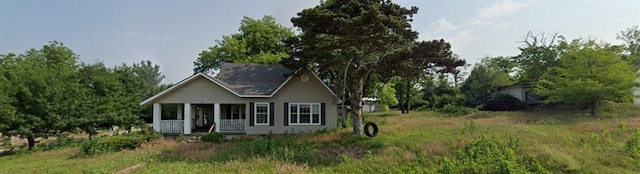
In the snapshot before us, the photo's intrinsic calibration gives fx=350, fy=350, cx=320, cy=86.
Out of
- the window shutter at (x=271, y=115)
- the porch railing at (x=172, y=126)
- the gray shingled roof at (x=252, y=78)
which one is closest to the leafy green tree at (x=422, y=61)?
the gray shingled roof at (x=252, y=78)

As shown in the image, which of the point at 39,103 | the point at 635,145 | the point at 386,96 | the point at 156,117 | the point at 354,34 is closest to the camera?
the point at 635,145

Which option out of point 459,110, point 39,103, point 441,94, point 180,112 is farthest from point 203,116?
point 441,94

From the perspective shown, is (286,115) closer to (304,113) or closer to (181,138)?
(304,113)

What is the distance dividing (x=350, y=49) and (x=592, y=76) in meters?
18.7

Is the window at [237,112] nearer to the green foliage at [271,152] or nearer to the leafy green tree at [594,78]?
the green foliage at [271,152]

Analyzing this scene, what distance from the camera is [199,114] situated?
2320 centimetres

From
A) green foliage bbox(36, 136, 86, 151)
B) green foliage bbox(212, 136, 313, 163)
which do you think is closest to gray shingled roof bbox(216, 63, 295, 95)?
green foliage bbox(212, 136, 313, 163)

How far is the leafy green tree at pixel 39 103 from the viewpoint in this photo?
16219 mm

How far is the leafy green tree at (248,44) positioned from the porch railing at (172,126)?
12.5 m

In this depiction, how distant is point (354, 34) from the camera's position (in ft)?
43.5

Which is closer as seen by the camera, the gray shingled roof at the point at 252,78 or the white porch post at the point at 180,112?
the gray shingled roof at the point at 252,78

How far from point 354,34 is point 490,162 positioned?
7.11 meters

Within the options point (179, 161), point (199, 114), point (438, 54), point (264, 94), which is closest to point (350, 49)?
point (438, 54)

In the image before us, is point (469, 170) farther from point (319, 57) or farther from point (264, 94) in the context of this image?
point (264, 94)
